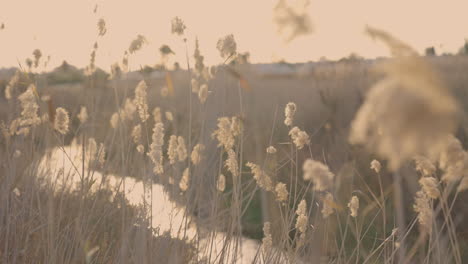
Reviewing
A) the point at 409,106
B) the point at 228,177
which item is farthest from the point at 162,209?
the point at 228,177

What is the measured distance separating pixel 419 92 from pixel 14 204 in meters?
1.91

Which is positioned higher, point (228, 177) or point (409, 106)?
point (409, 106)

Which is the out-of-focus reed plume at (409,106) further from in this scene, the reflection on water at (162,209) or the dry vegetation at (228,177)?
the reflection on water at (162,209)

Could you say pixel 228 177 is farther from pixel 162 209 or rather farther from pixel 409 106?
pixel 409 106

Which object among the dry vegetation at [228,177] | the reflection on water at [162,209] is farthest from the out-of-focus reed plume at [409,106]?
the reflection on water at [162,209]

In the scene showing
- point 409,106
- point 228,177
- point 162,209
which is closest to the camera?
point 409,106

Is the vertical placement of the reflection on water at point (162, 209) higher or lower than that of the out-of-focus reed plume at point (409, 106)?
lower

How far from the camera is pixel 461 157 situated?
107 centimetres

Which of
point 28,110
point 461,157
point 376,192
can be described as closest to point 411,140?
point 461,157

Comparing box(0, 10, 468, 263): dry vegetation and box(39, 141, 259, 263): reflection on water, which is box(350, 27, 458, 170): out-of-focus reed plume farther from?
box(39, 141, 259, 263): reflection on water

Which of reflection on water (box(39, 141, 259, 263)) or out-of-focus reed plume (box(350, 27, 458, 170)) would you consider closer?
out-of-focus reed plume (box(350, 27, 458, 170))

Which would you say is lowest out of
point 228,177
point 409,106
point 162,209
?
point 228,177

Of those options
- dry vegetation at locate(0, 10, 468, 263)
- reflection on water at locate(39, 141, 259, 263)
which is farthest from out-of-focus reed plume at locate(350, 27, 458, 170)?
reflection on water at locate(39, 141, 259, 263)

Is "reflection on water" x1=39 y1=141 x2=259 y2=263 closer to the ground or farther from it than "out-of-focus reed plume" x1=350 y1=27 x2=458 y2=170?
closer to the ground
